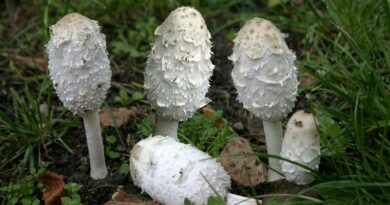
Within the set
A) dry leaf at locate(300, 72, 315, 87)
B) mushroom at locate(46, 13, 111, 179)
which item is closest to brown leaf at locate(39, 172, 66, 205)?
mushroom at locate(46, 13, 111, 179)

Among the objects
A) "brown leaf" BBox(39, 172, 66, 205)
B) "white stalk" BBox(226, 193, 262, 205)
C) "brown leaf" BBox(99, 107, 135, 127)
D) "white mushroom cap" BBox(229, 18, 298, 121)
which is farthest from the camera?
"brown leaf" BBox(99, 107, 135, 127)

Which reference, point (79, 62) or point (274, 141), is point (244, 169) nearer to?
point (274, 141)

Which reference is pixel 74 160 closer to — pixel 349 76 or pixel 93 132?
pixel 93 132

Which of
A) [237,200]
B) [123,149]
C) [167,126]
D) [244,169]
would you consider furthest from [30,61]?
[237,200]

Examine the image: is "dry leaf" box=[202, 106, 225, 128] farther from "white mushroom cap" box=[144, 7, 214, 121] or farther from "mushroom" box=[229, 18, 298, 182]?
"mushroom" box=[229, 18, 298, 182]

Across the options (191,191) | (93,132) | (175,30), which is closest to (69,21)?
(175,30)
